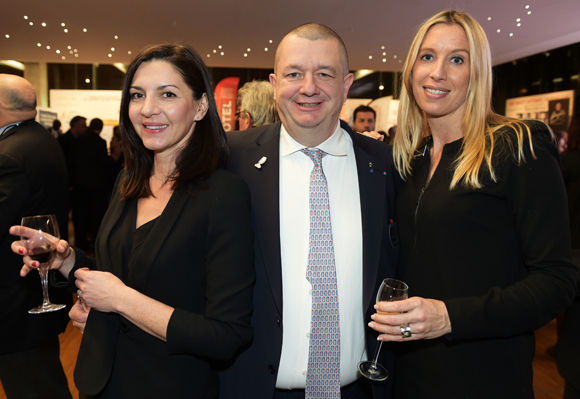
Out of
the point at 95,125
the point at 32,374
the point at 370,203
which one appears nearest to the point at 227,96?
the point at 95,125

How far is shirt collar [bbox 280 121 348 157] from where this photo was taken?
1.85 metres

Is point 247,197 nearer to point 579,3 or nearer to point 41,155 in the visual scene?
point 41,155

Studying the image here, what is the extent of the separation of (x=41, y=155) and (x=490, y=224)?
9.05ft

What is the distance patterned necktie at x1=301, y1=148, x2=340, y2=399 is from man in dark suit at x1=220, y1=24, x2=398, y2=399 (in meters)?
0.01

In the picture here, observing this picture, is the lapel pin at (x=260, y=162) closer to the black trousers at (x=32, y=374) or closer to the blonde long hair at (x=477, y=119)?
the blonde long hair at (x=477, y=119)

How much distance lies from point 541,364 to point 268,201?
3.75 meters

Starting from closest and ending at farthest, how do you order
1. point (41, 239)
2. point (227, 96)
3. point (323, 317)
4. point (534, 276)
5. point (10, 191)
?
point (534, 276) → point (41, 239) → point (323, 317) → point (10, 191) → point (227, 96)

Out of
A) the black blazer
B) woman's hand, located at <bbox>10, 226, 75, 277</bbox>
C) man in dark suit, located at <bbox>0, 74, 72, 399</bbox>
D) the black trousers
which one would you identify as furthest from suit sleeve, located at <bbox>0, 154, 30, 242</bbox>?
the black blazer

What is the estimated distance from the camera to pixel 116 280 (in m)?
1.30

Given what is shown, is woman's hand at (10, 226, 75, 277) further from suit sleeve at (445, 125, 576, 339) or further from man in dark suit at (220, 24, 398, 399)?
suit sleeve at (445, 125, 576, 339)

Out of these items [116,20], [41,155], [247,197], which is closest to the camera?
[247,197]

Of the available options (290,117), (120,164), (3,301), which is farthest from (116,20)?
(290,117)

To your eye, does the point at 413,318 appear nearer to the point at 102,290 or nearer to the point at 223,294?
the point at 223,294

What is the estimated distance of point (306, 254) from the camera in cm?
170
